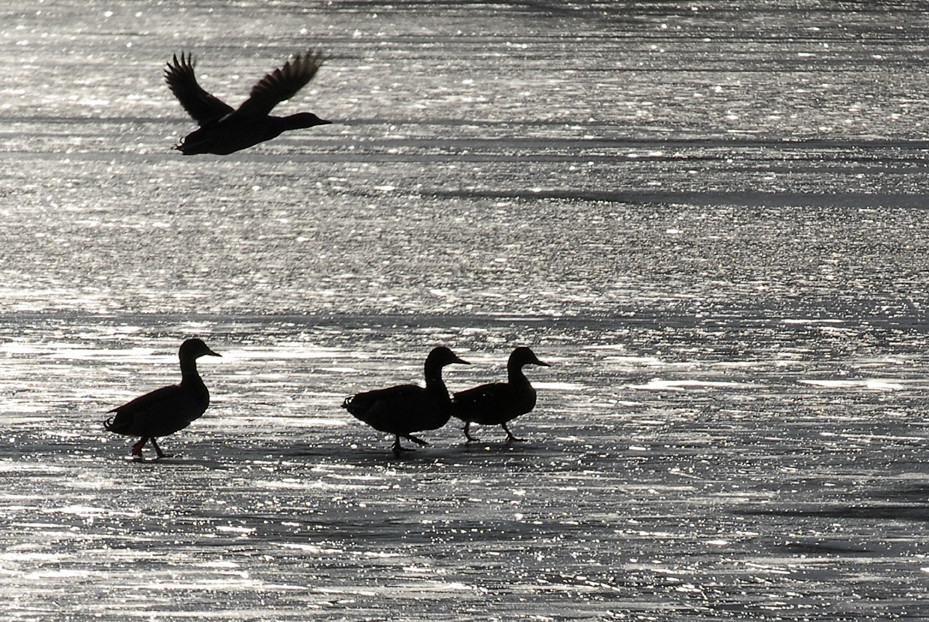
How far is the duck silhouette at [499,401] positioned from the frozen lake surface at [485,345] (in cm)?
17

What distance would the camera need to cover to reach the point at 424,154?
818 inches

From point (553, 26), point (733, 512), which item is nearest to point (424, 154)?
point (733, 512)

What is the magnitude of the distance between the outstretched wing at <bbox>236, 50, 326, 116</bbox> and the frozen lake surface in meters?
1.59

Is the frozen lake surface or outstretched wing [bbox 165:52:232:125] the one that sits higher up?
outstretched wing [bbox 165:52:232:125]

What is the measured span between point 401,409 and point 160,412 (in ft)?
3.87

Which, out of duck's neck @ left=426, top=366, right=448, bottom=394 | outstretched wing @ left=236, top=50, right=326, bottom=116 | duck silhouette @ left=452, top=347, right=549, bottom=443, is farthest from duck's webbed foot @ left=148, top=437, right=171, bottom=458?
outstretched wing @ left=236, top=50, right=326, bottom=116

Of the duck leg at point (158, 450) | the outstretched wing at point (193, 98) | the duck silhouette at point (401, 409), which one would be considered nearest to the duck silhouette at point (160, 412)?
the duck leg at point (158, 450)

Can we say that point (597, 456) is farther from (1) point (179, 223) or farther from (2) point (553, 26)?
(2) point (553, 26)

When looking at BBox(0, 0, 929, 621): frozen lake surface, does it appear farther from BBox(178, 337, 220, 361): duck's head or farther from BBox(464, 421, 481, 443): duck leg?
BBox(178, 337, 220, 361): duck's head

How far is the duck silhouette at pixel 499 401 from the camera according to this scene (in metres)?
9.93

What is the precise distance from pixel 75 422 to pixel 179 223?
23.1 ft

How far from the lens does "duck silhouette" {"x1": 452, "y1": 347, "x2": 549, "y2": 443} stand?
9.93 metres

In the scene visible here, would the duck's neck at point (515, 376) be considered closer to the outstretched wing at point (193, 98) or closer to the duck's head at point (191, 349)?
the duck's head at point (191, 349)

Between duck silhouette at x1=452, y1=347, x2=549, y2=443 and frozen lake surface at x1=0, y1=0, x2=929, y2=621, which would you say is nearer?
frozen lake surface at x1=0, y1=0, x2=929, y2=621
